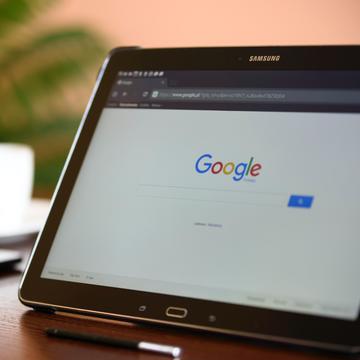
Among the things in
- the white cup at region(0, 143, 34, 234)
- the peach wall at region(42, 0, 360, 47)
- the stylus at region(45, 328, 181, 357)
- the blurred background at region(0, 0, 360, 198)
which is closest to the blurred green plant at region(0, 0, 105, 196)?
the blurred background at region(0, 0, 360, 198)

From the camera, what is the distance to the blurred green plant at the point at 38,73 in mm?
2762

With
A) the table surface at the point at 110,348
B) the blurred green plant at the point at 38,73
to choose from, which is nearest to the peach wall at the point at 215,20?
the blurred green plant at the point at 38,73

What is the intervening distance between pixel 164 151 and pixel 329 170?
166mm

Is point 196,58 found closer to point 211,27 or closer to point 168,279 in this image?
point 168,279

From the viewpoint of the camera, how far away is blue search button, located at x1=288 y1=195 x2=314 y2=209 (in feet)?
1.83

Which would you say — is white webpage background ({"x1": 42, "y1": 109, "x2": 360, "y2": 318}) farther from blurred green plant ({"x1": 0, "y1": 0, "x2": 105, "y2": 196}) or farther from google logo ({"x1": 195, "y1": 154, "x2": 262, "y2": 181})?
blurred green plant ({"x1": 0, "y1": 0, "x2": 105, "y2": 196})

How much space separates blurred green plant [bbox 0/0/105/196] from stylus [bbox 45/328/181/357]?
2.27m

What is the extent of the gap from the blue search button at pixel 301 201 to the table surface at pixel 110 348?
0.40 feet

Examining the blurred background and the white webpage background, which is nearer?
the white webpage background

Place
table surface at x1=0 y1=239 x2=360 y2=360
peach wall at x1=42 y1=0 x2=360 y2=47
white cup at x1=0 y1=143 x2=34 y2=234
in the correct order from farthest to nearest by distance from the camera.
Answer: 1. peach wall at x1=42 y1=0 x2=360 y2=47
2. white cup at x1=0 y1=143 x2=34 y2=234
3. table surface at x1=0 y1=239 x2=360 y2=360

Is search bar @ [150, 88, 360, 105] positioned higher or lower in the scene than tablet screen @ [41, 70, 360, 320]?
higher

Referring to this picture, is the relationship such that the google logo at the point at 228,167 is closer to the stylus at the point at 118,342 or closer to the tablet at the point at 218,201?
the tablet at the point at 218,201

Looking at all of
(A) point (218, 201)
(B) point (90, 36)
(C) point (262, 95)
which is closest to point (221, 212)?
(A) point (218, 201)

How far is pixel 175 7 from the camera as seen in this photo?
287 centimetres
